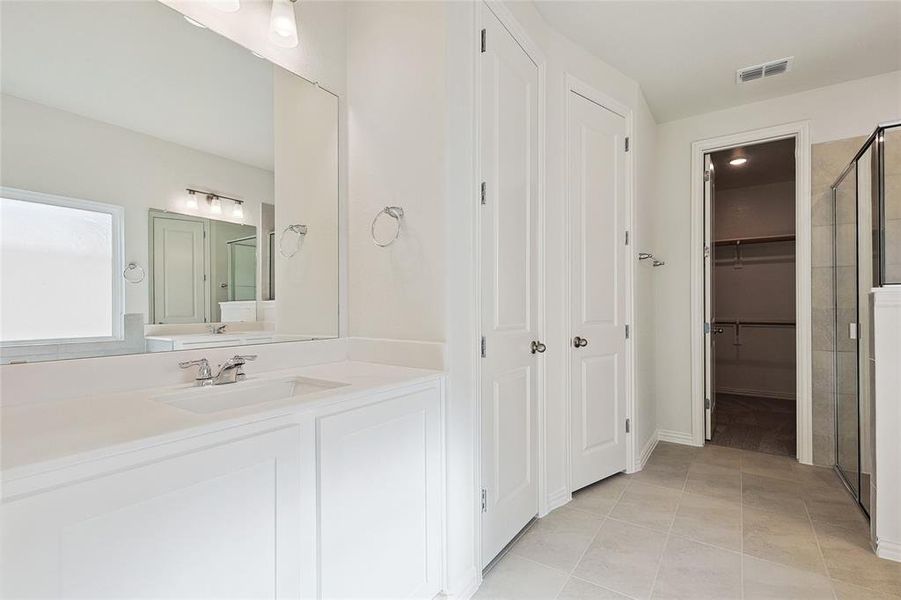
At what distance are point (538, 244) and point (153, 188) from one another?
169cm

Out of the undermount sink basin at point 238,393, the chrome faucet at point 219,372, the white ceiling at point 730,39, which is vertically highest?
the white ceiling at point 730,39

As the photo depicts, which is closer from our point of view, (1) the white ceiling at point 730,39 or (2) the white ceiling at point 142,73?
(2) the white ceiling at point 142,73

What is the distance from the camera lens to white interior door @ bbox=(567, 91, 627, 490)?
102 inches

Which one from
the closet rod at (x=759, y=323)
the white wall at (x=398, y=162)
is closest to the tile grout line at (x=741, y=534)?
the white wall at (x=398, y=162)

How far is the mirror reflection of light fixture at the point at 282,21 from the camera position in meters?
1.63

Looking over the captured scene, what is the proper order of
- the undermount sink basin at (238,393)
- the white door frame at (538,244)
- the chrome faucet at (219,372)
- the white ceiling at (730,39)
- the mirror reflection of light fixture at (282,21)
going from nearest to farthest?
the undermount sink basin at (238,393)
the chrome faucet at (219,372)
the mirror reflection of light fixture at (282,21)
the white door frame at (538,244)
the white ceiling at (730,39)

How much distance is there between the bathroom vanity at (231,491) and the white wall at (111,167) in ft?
1.77

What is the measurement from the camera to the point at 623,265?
292 cm

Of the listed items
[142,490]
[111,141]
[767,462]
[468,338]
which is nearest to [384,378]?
[468,338]

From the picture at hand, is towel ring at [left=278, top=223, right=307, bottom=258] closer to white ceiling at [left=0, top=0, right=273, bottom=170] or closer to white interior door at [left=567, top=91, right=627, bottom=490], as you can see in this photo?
white ceiling at [left=0, top=0, right=273, bottom=170]

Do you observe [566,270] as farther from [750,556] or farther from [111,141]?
[111,141]

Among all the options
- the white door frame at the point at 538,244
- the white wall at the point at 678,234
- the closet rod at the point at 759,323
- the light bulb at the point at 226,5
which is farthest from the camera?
the closet rod at the point at 759,323

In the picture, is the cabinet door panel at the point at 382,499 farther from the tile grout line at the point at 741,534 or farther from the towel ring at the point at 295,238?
the tile grout line at the point at 741,534

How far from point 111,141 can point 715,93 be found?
3.65m
